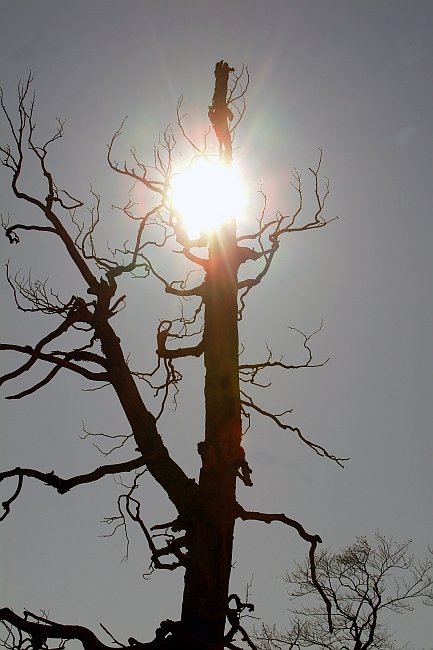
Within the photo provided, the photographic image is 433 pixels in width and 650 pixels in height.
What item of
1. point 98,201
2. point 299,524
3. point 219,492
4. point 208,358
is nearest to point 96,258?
point 98,201

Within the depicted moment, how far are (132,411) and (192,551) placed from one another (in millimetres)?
1253

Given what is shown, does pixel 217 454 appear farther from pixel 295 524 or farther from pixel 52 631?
pixel 52 631

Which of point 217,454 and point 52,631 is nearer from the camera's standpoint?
point 52,631

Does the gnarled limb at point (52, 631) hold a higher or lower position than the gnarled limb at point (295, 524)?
lower

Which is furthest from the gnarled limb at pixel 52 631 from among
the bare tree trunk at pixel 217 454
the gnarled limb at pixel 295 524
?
the gnarled limb at pixel 295 524

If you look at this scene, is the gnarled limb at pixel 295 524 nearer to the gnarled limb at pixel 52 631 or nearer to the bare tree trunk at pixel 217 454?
the bare tree trunk at pixel 217 454

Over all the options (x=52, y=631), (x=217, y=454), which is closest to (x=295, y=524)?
(x=217, y=454)

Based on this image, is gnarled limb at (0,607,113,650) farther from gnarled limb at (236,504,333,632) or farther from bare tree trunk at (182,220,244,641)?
gnarled limb at (236,504,333,632)

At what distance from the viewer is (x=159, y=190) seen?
6176 mm

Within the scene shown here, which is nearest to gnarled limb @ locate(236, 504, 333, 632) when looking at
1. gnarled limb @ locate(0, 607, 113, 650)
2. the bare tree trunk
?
the bare tree trunk

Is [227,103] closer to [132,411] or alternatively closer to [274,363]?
[274,363]

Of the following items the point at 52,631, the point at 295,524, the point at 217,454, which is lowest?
the point at 52,631

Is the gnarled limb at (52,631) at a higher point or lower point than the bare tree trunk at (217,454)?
lower

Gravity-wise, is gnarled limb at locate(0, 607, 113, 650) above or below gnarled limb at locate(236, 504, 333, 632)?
below
